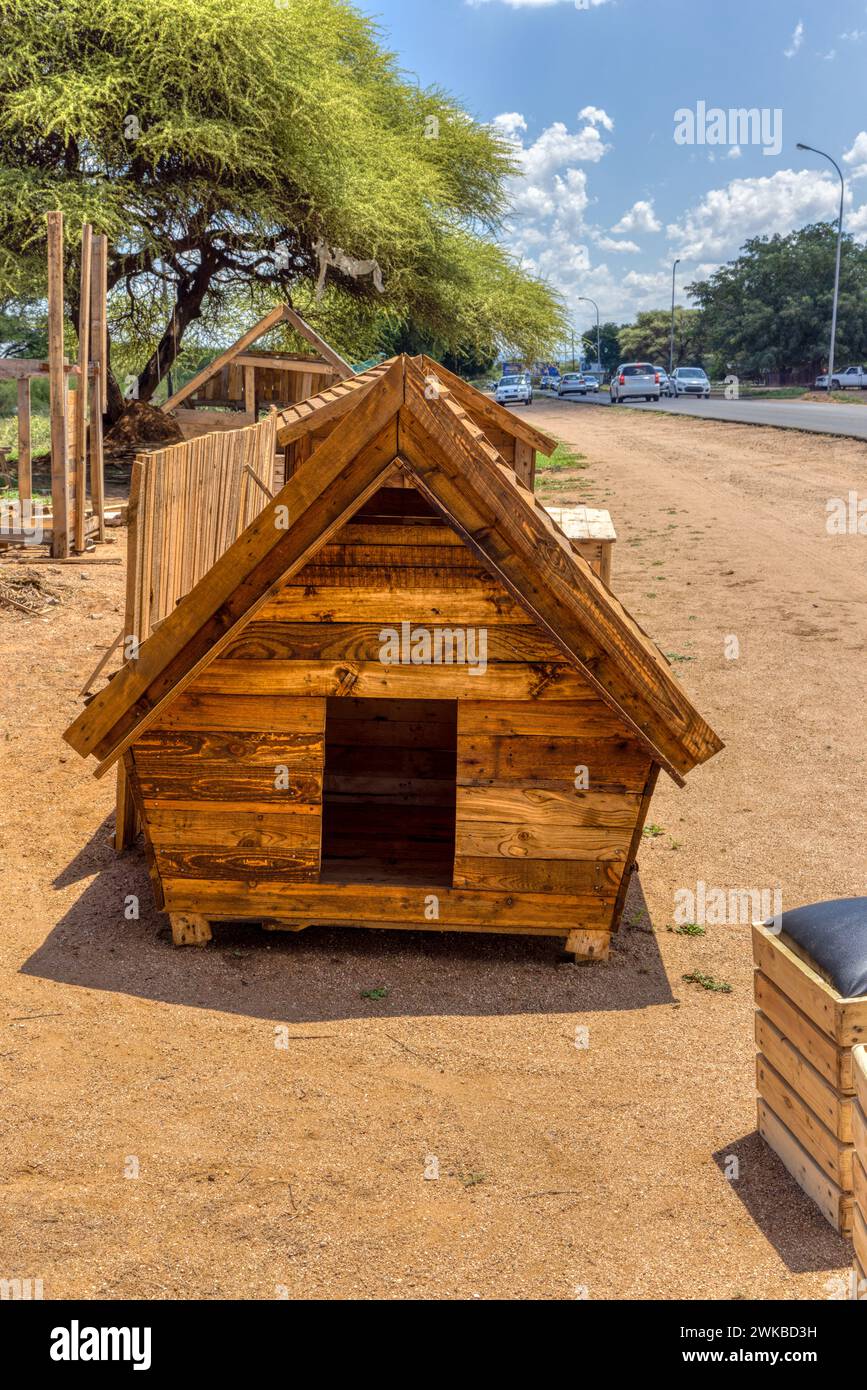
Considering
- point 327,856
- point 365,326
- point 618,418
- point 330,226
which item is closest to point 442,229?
point 365,326

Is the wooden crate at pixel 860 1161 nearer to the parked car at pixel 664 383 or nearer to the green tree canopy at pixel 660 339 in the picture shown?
the parked car at pixel 664 383

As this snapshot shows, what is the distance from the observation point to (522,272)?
121 feet

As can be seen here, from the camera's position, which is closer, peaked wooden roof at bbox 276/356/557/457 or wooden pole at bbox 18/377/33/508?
peaked wooden roof at bbox 276/356/557/457

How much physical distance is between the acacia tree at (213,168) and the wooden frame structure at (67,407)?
25.1ft

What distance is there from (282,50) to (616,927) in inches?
980

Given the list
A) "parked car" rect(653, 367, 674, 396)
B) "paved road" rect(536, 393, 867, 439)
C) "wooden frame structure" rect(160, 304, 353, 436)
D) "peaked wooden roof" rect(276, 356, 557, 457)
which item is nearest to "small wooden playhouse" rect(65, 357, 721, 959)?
"peaked wooden roof" rect(276, 356, 557, 457)

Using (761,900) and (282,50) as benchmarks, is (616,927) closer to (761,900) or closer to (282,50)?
(761,900)

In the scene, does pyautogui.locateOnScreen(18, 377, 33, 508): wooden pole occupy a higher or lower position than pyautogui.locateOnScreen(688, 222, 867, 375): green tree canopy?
lower

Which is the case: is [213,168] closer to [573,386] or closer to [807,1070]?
[807,1070]

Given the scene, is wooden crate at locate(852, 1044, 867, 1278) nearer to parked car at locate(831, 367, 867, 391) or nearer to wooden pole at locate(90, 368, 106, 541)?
wooden pole at locate(90, 368, 106, 541)

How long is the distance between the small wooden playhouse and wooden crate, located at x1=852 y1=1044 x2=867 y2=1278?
7.31 feet


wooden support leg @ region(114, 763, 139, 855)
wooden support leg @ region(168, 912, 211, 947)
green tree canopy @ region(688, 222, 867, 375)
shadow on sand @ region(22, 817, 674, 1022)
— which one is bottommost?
shadow on sand @ region(22, 817, 674, 1022)

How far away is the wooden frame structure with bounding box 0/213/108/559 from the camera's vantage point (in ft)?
46.7

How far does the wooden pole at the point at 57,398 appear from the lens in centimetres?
1400
